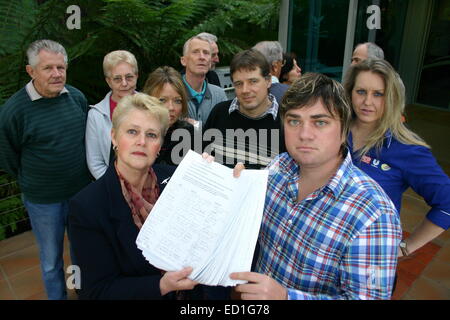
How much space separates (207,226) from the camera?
39.5 inches

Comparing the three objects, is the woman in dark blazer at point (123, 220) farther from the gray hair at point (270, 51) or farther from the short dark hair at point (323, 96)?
the gray hair at point (270, 51)

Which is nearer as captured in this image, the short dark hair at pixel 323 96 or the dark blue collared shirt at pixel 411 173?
the short dark hair at pixel 323 96

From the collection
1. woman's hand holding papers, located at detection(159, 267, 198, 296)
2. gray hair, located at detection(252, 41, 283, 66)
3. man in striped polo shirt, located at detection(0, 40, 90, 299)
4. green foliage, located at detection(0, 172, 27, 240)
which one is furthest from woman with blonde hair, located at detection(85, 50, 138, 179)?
green foliage, located at detection(0, 172, 27, 240)

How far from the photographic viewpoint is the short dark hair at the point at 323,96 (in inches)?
44.4

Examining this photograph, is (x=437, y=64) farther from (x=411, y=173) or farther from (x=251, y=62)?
(x=411, y=173)

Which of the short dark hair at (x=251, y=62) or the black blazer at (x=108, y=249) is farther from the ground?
the short dark hair at (x=251, y=62)

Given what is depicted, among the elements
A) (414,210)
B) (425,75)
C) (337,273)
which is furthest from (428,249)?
(425,75)

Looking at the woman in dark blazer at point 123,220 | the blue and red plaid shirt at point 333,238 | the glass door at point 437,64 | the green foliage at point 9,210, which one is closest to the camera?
the blue and red plaid shirt at point 333,238

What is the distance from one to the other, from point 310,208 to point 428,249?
2.93m

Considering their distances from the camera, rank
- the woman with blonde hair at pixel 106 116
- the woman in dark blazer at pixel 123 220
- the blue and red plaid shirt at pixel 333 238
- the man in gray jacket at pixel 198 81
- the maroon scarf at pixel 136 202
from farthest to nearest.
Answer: the man in gray jacket at pixel 198 81, the woman with blonde hair at pixel 106 116, the maroon scarf at pixel 136 202, the woman in dark blazer at pixel 123 220, the blue and red plaid shirt at pixel 333 238

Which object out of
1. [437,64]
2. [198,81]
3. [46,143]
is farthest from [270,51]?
[437,64]

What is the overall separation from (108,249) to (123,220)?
0.11m

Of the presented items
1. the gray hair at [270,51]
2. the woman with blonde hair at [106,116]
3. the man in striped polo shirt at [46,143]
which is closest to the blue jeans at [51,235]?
the man in striped polo shirt at [46,143]

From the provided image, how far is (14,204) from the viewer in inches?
142
